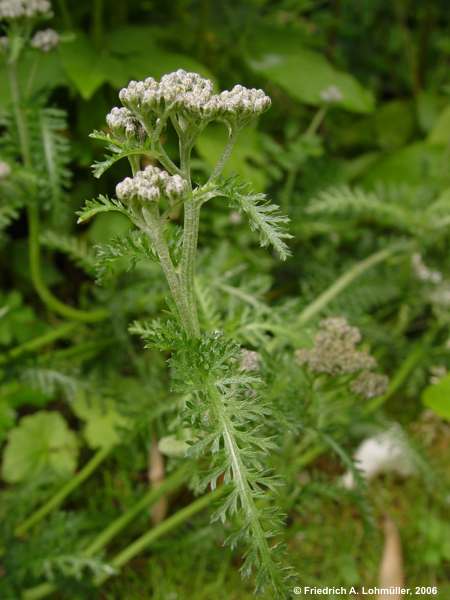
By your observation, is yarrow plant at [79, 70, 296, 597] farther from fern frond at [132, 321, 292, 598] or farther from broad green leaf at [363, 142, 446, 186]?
broad green leaf at [363, 142, 446, 186]

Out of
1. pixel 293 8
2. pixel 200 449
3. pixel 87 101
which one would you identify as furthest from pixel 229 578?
pixel 293 8

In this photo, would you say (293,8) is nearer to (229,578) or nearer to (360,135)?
(360,135)

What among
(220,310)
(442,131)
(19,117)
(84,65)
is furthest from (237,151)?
(442,131)

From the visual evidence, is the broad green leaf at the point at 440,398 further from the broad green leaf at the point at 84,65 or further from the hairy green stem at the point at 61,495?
the broad green leaf at the point at 84,65

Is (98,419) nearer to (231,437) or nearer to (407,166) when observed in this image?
(231,437)

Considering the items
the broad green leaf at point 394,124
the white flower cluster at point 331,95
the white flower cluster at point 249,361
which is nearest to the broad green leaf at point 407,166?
the broad green leaf at point 394,124

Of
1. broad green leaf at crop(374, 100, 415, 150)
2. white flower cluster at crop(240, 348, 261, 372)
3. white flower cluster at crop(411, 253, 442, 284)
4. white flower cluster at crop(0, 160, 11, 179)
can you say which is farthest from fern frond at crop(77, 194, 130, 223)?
broad green leaf at crop(374, 100, 415, 150)
